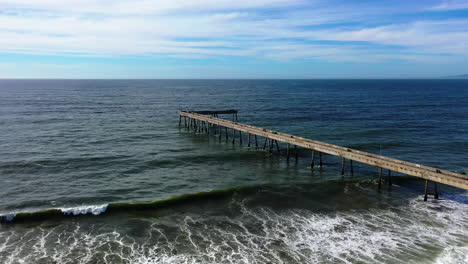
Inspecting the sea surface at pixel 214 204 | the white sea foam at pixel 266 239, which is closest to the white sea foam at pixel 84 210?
the sea surface at pixel 214 204

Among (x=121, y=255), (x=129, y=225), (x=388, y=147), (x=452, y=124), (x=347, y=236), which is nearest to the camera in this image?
(x=121, y=255)

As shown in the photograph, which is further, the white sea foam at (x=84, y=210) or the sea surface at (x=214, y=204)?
the white sea foam at (x=84, y=210)

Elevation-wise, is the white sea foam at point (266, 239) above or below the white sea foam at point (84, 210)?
below

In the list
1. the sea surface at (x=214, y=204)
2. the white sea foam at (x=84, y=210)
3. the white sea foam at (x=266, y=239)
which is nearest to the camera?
the white sea foam at (x=266, y=239)

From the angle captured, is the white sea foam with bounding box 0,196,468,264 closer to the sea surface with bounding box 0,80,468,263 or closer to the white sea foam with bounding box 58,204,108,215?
the sea surface with bounding box 0,80,468,263

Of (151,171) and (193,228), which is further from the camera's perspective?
(151,171)

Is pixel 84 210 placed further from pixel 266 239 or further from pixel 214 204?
pixel 266 239

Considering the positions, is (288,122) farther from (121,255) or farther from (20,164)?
(121,255)

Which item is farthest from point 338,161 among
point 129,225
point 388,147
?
point 129,225

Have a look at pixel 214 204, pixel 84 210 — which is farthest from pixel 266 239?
pixel 84 210

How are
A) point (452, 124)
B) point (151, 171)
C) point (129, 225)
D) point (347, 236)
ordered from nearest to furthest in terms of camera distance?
point (347, 236) < point (129, 225) < point (151, 171) < point (452, 124)

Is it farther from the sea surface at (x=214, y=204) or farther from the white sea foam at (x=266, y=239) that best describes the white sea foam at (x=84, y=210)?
the white sea foam at (x=266, y=239)
